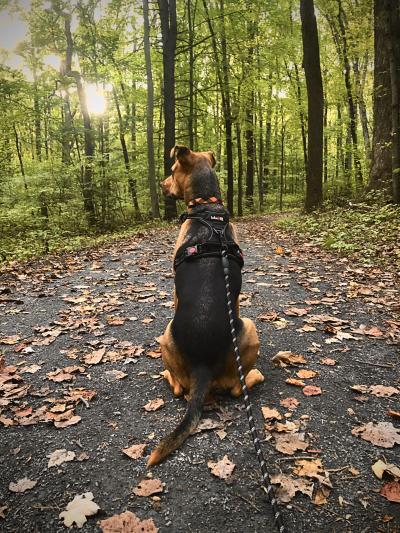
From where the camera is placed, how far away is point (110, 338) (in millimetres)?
4777

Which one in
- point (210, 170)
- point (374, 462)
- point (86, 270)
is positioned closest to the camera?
point (374, 462)

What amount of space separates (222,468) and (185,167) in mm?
3112

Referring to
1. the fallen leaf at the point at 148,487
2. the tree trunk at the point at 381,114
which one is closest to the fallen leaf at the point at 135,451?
the fallen leaf at the point at 148,487

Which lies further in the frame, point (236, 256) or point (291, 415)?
point (236, 256)

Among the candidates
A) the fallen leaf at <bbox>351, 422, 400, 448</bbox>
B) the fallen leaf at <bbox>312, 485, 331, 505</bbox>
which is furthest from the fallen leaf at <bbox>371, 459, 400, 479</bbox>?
the fallen leaf at <bbox>312, 485, 331, 505</bbox>

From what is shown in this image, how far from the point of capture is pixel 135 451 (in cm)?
274

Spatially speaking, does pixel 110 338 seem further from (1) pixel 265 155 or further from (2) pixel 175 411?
(1) pixel 265 155

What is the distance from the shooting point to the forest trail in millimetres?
2248

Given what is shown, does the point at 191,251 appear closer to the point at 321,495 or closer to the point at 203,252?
the point at 203,252

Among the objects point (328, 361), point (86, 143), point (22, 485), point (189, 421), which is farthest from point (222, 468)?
point (86, 143)

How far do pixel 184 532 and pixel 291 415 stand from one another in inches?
53.2

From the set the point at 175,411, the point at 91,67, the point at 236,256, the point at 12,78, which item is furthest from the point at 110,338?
the point at 91,67

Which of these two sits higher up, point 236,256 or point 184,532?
point 236,256

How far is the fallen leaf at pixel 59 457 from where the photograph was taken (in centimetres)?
267
